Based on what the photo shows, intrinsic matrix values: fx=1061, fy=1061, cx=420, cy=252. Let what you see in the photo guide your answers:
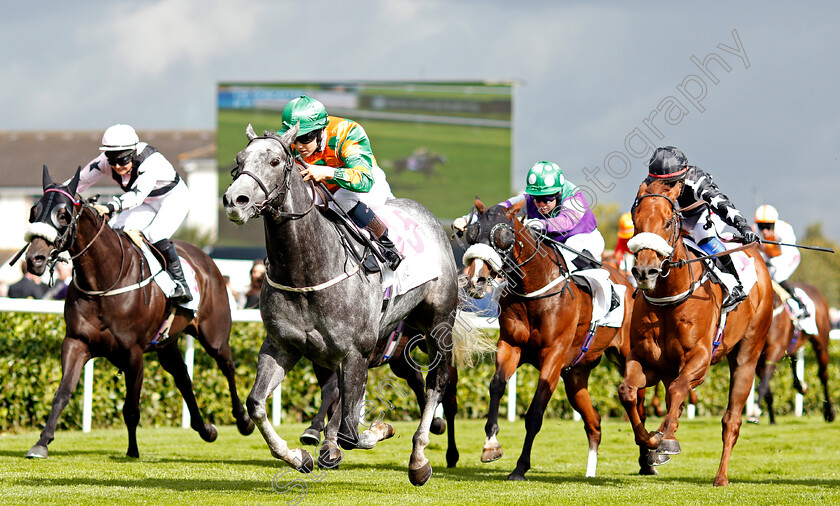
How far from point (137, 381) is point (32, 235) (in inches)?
53.0

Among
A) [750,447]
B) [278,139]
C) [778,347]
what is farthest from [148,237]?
[778,347]

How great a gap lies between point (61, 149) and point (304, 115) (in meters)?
37.3

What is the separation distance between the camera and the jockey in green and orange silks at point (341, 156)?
528 centimetres

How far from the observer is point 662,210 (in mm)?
5961

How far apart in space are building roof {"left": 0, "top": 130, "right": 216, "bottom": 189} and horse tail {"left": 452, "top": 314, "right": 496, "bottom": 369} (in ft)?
105

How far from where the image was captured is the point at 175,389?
32.5 feet

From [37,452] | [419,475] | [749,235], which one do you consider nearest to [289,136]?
[419,475]

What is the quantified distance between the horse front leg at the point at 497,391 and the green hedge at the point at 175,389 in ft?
3.52

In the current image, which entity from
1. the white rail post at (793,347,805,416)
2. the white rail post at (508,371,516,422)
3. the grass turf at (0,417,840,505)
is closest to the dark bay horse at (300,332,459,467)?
the grass turf at (0,417,840,505)

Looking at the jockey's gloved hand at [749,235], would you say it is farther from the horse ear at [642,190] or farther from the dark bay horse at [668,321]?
the horse ear at [642,190]

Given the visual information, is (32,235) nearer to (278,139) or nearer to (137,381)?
(137,381)

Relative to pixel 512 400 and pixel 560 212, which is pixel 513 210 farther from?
pixel 512 400

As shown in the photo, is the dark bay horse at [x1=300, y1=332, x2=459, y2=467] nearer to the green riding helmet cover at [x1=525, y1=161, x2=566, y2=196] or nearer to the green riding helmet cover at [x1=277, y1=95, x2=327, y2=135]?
the green riding helmet cover at [x1=525, y1=161, x2=566, y2=196]

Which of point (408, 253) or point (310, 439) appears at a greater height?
point (408, 253)
